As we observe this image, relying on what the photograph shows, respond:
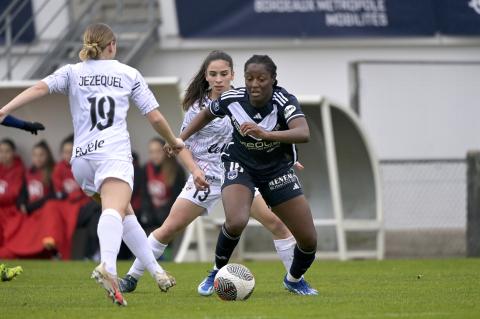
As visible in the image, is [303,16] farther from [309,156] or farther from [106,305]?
[106,305]

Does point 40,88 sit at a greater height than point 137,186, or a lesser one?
greater

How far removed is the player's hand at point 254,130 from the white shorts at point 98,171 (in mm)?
895

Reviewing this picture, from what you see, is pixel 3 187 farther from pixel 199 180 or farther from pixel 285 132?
pixel 285 132

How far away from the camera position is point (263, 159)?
31.3ft

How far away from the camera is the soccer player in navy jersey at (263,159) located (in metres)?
9.38

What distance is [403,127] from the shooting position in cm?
1859

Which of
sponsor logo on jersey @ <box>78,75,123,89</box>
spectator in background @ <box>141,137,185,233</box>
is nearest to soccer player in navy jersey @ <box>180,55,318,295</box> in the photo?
sponsor logo on jersey @ <box>78,75,123,89</box>

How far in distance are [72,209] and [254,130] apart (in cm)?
926

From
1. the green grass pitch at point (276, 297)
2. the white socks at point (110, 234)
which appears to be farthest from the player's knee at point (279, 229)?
the white socks at point (110, 234)

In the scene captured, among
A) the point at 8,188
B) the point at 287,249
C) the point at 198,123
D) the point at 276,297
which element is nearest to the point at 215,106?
the point at 198,123

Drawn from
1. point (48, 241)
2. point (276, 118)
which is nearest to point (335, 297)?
point (276, 118)

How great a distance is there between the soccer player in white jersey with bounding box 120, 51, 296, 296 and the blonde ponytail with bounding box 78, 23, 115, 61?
1.61 metres

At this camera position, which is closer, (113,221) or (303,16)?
(113,221)

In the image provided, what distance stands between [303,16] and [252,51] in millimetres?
941
